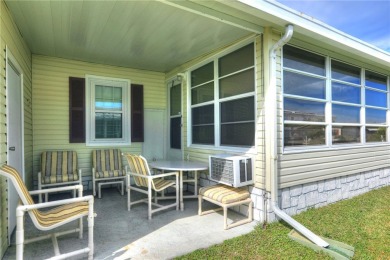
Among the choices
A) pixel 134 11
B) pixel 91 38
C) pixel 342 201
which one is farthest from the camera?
pixel 342 201

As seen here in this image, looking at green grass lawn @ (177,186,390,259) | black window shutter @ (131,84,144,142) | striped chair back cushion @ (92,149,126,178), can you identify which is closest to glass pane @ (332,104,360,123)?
green grass lawn @ (177,186,390,259)

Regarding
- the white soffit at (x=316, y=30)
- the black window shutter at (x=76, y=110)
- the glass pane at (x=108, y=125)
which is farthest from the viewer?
the glass pane at (x=108, y=125)

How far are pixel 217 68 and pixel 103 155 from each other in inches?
123

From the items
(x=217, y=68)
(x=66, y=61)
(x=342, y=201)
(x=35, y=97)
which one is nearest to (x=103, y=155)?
(x=35, y=97)

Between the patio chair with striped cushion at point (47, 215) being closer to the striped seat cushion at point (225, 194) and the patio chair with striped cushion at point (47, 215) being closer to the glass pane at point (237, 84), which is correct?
the striped seat cushion at point (225, 194)

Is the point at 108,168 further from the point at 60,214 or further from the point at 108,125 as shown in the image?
the point at 60,214

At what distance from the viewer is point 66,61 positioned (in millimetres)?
5000

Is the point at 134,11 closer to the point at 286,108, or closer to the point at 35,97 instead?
the point at 286,108

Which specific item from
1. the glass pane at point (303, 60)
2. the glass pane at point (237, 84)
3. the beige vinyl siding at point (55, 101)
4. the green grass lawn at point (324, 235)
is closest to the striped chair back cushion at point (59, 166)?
the beige vinyl siding at point (55, 101)

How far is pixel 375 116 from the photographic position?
5.31 meters

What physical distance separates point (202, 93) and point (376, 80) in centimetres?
413

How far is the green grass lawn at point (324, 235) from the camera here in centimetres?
248

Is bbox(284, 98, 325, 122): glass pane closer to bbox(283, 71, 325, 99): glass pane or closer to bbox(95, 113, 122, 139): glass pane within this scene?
bbox(283, 71, 325, 99): glass pane

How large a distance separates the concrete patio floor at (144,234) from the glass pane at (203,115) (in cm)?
170
